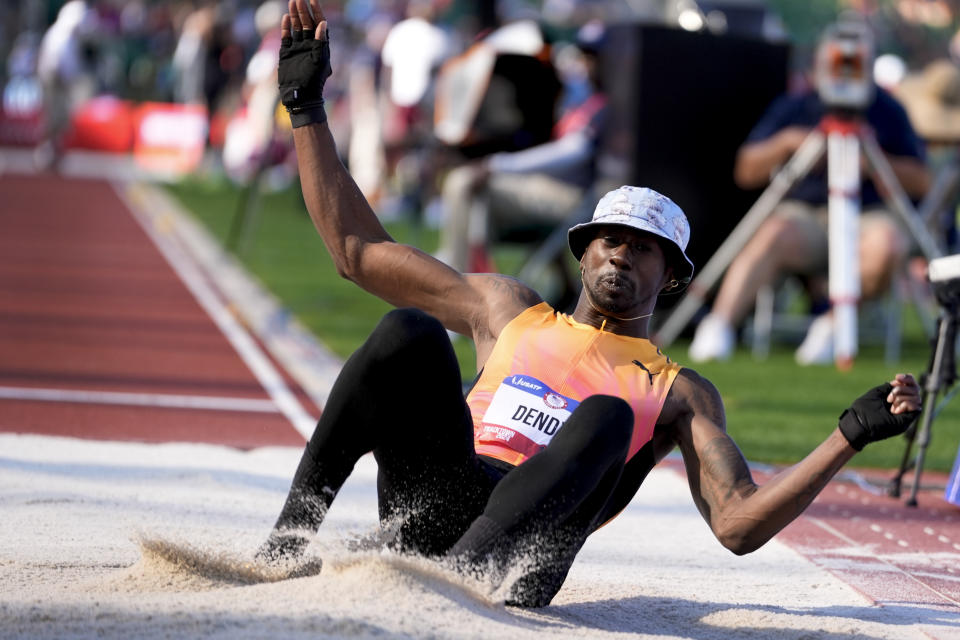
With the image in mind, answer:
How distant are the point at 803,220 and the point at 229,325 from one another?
3949 mm

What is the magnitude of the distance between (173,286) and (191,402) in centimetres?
499

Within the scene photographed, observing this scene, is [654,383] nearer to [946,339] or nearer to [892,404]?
[892,404]

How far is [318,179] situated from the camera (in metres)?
4.31

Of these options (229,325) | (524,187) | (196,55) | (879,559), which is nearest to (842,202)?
(524,187)

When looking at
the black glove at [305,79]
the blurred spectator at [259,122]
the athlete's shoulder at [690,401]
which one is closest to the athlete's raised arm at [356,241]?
the black glove at [305,79]

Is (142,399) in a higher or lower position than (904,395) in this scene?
lower

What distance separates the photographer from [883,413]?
3.56 metres

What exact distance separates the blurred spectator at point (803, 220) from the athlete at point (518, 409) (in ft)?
18.5

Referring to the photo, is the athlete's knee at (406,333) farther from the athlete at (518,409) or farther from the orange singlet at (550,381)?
the orange singlet at (550,381)

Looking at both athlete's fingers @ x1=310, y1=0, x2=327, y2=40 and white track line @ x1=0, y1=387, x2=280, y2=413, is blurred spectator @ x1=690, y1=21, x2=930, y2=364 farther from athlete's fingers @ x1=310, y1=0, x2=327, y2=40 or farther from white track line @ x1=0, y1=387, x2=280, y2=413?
athlete's fingers @ x1=310, y1=0, x2=327, y2=40

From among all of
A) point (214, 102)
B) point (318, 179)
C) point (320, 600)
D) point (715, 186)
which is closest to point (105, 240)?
point (715, 186)

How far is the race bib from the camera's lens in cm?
395

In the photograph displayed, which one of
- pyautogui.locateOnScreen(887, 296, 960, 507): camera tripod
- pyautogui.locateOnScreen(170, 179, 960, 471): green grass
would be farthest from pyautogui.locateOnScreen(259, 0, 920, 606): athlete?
pyautogui.locateOnScreen(170, 179, 960, 471): green grass

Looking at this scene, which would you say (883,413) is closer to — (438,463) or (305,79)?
(438,463)
